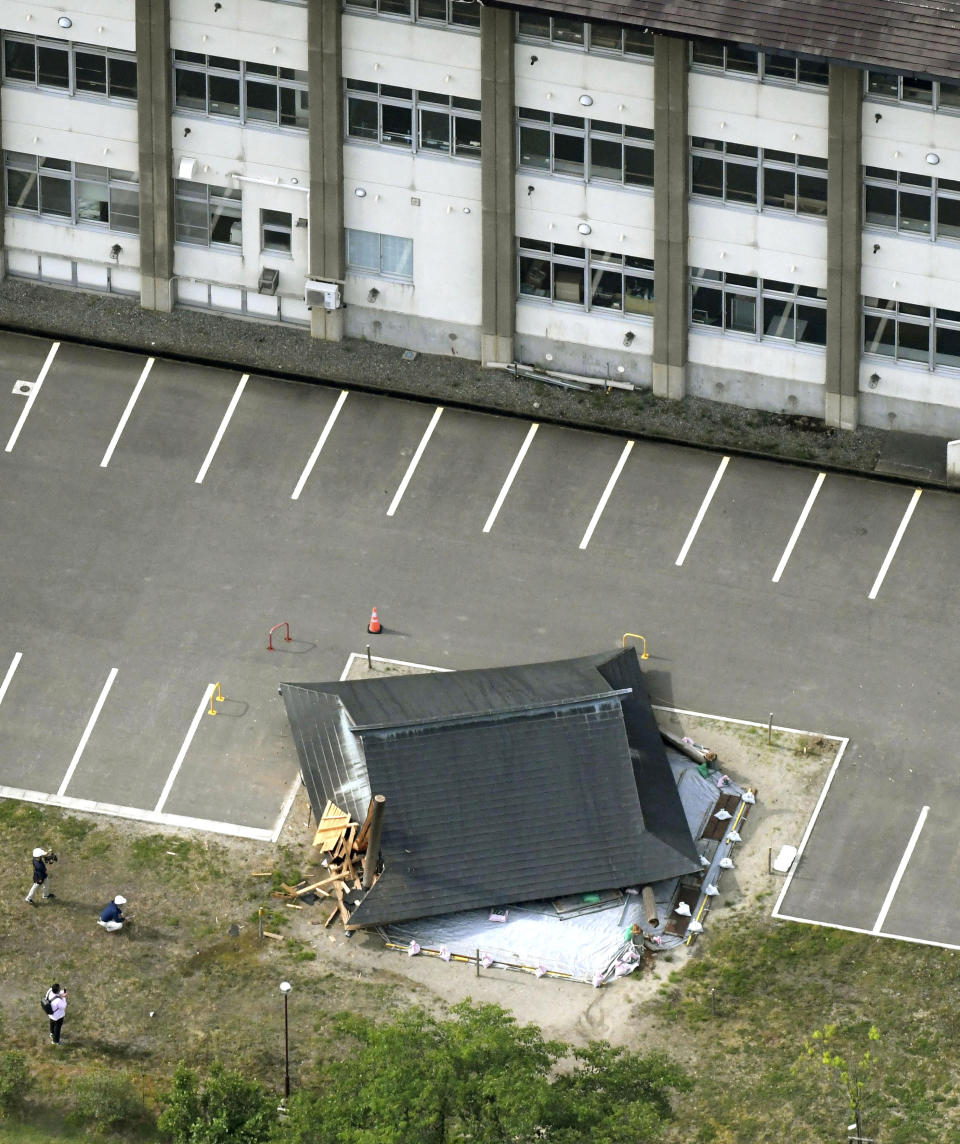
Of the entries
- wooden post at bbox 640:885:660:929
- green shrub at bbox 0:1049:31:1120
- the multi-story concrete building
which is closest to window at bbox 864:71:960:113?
the multi-story concrete building

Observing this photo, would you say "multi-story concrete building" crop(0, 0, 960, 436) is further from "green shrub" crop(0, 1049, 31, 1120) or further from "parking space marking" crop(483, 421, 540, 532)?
"green shrub" crop(0, 1049, 31, 1120)

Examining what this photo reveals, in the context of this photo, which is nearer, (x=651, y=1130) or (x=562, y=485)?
(x=651, y=1130)

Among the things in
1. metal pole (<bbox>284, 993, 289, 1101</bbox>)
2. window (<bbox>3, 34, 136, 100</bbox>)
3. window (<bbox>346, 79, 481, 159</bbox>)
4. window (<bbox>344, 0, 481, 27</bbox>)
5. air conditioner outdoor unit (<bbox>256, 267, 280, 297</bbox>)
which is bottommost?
metal pole (<bbox>284, 993, 289, 1101</bbox>)

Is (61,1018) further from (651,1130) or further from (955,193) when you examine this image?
(955,193)

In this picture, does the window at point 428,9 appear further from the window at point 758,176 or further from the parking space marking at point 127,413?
the parking space marking at point 127,413

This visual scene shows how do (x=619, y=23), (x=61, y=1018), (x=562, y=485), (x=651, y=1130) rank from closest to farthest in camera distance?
(x=651, y=1130), (x=61, y=1018), (x=619, y=23), (x=562, y=485)

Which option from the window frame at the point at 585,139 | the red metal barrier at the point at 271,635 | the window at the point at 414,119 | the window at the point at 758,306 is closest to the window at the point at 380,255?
the window at the point at 414,119

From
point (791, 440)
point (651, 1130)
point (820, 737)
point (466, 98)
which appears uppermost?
point (466, 98)

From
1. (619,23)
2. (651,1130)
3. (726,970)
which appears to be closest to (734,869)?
(726,970)
